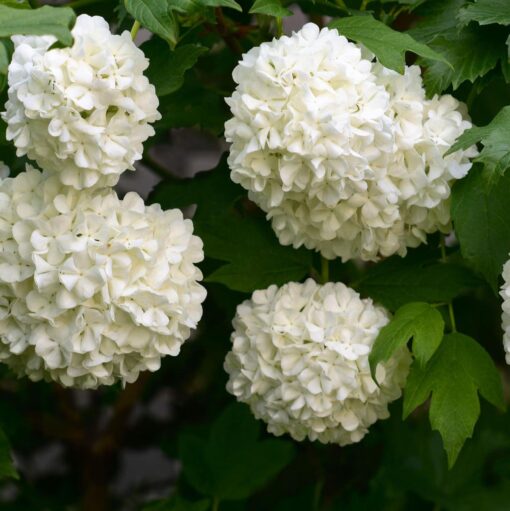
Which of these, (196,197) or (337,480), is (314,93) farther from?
Result: (337,480)

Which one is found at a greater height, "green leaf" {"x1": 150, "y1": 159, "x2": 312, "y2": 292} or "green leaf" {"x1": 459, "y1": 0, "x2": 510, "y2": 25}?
"green leaf" {"x1": 459, "y1": 0, "x2": 510, "y2": 25}

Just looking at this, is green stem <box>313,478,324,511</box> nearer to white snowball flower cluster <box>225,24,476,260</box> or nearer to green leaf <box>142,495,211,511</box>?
green leaf <box>142,495,211,511</box>

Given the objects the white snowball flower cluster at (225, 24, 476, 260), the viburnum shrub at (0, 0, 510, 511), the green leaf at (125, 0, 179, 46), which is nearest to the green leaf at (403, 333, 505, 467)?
the viburnum shrub at (0, 0, 510, 511)

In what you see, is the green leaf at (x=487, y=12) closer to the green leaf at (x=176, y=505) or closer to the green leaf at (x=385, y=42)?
the green leaf at (x=385, y=42)

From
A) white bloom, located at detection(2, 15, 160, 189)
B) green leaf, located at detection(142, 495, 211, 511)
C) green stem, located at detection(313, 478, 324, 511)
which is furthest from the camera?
green stem, located at detection(313, 478, 324, 511)

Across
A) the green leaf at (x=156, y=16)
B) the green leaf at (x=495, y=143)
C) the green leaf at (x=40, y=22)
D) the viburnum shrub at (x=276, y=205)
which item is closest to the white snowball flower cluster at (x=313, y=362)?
the viburnum shrub at (x=276, y=205)

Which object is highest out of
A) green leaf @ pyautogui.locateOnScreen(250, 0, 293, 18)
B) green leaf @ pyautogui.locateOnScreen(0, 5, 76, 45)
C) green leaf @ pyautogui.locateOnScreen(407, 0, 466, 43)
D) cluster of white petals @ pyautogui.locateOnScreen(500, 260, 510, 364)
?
green leaf @ pyautogui.locateOnScreen(0, 5, 76, 45)

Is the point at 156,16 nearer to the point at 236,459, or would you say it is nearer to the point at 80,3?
the point at 80,3
